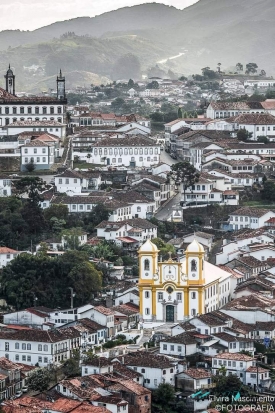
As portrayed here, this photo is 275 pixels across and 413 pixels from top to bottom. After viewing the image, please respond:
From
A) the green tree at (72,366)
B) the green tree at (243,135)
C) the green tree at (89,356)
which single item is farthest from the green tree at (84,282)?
the green tree at (243,135)

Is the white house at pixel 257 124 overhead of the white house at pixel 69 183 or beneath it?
overhead

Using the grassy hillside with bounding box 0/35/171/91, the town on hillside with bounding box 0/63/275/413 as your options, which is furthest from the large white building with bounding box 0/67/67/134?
the grassy hillside with bounding box 0/35/171/91

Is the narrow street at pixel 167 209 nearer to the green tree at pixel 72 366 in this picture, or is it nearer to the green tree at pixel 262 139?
the green tree at pixel 262 139

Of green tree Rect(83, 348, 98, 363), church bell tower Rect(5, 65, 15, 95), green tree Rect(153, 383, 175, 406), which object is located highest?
church bell tower Rect(5, 65, 15, 95)

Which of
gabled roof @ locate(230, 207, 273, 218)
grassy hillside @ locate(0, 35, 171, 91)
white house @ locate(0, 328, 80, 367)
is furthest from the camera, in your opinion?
grassy hillside @ locate(0, 35, 171, 91)

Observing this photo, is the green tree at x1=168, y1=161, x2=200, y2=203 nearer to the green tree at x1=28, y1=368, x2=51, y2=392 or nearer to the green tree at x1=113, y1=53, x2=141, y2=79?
the green tree at x1=28, y1=368, x2=51, y2=392

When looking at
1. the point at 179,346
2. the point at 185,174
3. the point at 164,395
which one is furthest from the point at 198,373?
the point at 185,174

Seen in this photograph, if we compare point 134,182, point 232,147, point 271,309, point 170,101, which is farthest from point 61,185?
point 170,101
